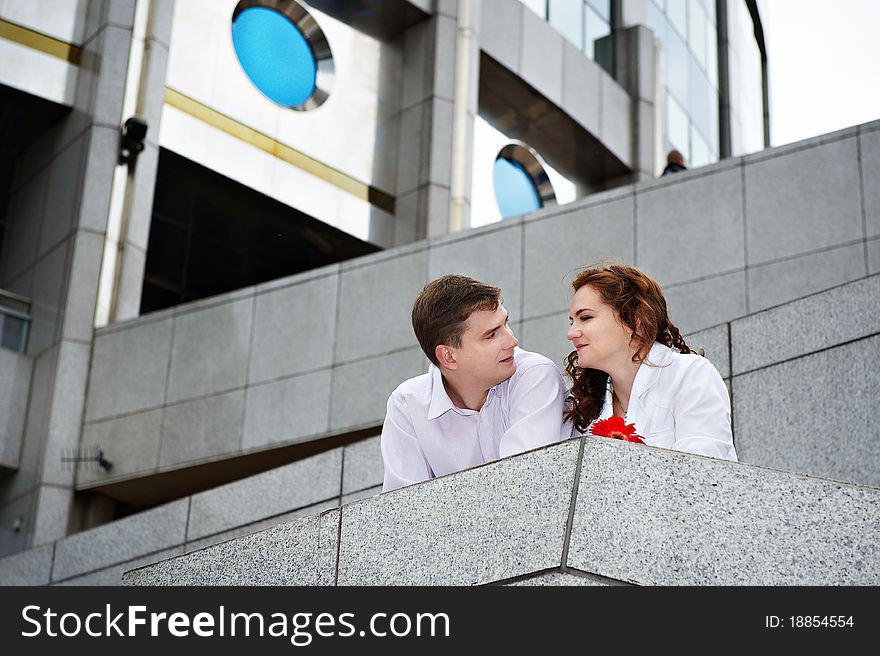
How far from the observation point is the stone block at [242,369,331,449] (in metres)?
16.6

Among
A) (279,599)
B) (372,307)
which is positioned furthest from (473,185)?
(279,599)

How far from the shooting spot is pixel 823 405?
8.18 m

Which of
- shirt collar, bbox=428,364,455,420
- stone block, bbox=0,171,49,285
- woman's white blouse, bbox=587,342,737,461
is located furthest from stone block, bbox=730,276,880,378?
stone block, bbox=0,171,49,285

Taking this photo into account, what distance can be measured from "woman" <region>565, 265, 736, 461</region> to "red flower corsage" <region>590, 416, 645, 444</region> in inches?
3.9

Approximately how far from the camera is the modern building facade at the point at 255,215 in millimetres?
16453

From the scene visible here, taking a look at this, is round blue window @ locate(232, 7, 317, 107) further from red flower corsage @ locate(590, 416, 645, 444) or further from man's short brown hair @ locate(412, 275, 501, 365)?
red flower corsage @ locate(590, 416, 645, 444)

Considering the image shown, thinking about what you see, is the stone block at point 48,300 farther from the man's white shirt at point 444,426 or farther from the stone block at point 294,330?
the man's white shirt at point 444,426

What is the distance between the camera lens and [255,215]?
21750 millimetres

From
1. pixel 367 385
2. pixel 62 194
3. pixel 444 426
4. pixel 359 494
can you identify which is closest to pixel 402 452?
pixel 444 426

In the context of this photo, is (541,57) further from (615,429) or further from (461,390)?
(615,429)

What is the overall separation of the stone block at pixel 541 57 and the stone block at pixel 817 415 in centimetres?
1681

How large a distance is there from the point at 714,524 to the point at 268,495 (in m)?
8.38

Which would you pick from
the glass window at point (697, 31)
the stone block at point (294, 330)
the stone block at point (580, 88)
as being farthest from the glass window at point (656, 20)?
the stone block at point (294, 330)

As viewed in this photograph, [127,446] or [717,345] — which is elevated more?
[127,446]
